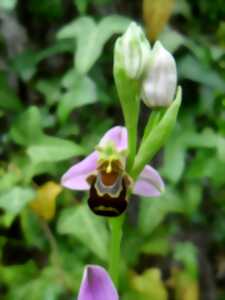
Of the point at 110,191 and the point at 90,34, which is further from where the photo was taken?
the point at 90,34

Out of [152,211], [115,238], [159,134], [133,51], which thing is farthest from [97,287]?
[152,211]

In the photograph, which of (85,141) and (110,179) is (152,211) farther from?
(110,179)

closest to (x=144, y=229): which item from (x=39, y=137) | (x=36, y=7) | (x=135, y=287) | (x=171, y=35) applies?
(x=135, y=287)

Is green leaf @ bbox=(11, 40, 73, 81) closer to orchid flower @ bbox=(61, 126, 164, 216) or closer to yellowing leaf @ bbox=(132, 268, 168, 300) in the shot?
yellowing leaf @ bbox=(132, 268, 168, 300)

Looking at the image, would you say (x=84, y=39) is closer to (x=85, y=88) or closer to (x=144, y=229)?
(x=85, y=88)

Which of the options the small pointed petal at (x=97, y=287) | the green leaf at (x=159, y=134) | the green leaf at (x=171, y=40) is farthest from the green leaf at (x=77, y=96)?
the small pointed petal at (x=97, y=287)

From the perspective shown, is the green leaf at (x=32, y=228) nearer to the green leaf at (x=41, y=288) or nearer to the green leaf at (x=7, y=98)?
the green leaf at (x=41, y=288)
